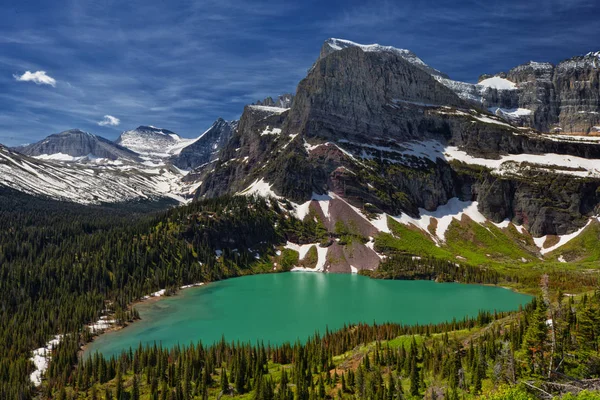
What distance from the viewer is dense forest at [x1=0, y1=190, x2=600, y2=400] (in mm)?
39875

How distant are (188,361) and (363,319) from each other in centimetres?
4278

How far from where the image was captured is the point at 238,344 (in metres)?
64.6

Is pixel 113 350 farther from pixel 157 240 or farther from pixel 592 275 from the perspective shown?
pixel 592 275

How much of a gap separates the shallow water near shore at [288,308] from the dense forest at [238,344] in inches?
285

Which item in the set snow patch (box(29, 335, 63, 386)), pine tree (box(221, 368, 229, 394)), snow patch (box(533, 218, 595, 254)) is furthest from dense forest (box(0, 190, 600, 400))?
snow patch (box(533, 218, 595, 254))

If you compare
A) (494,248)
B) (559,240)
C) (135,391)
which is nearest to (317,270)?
(494,248)

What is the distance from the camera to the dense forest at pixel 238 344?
39875mm

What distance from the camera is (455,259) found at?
527 feet

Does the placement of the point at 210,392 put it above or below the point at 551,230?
below

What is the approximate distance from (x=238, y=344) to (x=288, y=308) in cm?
3928

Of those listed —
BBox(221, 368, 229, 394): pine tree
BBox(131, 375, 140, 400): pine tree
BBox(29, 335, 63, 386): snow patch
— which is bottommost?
BBox(29, 335, 63, 386): snow patch

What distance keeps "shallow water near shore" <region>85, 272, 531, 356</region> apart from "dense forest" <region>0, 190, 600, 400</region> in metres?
7.24

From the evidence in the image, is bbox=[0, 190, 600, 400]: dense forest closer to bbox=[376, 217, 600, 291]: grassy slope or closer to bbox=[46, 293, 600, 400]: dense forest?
bbox=[46, 293, 600, 400]: dense forest

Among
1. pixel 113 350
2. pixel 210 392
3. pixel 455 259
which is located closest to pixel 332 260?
pixel 455 259
